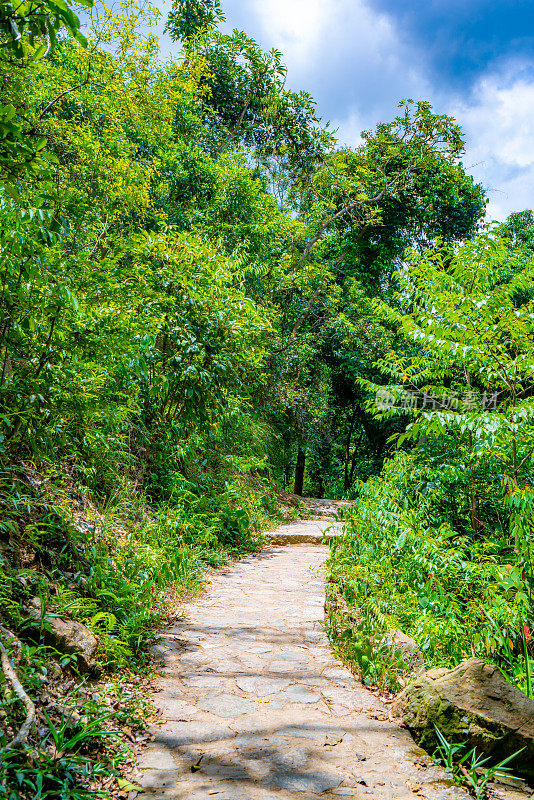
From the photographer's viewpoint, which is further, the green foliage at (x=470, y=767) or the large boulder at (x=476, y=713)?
the large boulder at (x=476, y=713)

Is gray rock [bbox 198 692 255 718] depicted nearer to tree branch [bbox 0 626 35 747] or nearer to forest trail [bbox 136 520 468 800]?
forest trail [bbox 136 520 468 800]

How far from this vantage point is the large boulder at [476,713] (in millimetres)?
2719

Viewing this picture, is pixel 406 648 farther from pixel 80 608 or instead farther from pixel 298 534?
pixel 298 534

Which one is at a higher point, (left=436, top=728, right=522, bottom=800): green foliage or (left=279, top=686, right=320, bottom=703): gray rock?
(left=436, top=728, right=522, bottom=800): green foliage

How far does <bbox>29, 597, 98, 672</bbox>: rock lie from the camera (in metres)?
3.04

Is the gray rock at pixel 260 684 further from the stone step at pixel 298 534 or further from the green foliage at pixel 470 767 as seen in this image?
the stone step at pixel 298 534

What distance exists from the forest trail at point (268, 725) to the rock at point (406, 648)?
13.2 inches

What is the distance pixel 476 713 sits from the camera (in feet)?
9.17

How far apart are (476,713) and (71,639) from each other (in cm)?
223

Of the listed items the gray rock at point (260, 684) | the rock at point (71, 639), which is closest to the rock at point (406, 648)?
the gray rock at point (260, 684)

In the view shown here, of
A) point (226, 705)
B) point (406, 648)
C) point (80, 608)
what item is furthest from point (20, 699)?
point (406, 648)

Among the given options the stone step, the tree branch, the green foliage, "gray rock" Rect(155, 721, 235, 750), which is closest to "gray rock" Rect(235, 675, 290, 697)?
"gray rock" Rect(155, 721, 235, 750)

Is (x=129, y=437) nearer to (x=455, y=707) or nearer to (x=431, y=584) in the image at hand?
(x=431, y=584)

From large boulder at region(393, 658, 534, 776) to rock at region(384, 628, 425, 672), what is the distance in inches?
19.3
